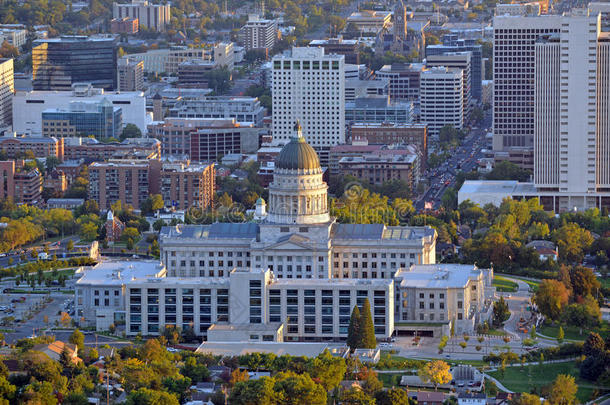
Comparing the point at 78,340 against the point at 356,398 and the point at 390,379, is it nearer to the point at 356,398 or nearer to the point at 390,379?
the point at 390,379

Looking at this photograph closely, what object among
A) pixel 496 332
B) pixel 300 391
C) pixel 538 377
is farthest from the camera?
pixel 496 332

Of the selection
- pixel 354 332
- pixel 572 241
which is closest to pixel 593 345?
pixel 354 332

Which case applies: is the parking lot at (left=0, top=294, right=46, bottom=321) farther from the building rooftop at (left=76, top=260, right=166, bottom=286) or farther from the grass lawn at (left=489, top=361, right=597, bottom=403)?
the grass lawn at (left=489, top=361, right=597, bottom=403)

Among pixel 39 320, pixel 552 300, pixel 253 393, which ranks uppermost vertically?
pixel 552 300

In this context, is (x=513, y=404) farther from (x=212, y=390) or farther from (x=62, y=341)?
(x=62, y=341)

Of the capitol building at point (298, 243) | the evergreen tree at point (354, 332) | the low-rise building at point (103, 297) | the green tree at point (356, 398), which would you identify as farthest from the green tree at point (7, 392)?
the capitol building at point (298, 243)

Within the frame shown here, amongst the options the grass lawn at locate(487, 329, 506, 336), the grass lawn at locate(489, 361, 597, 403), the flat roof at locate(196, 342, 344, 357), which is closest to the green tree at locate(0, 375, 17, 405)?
the flat roof at locate(196, 342, 344, 357)
